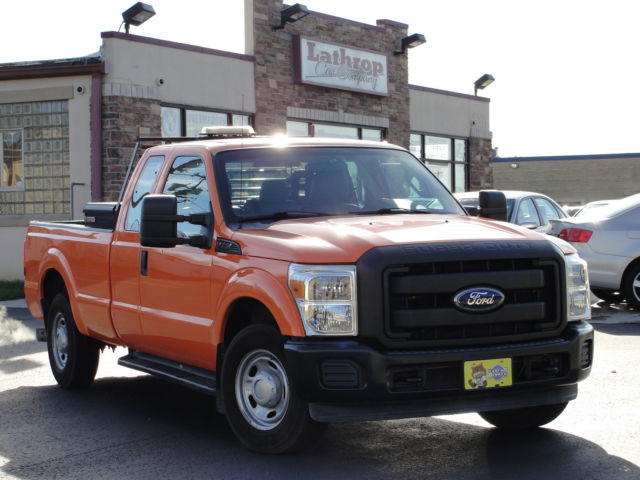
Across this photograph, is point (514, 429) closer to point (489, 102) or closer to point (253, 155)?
point (253, 155)

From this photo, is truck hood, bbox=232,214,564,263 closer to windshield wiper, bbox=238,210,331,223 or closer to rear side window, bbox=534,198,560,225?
windshield wiper, bbox=238,210,331,223

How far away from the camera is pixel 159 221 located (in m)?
6.36

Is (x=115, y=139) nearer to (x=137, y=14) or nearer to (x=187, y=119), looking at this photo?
(x=187, y=119)

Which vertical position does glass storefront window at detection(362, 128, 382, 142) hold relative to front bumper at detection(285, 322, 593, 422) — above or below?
above

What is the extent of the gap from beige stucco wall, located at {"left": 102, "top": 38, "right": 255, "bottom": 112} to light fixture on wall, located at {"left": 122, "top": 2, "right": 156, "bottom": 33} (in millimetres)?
382

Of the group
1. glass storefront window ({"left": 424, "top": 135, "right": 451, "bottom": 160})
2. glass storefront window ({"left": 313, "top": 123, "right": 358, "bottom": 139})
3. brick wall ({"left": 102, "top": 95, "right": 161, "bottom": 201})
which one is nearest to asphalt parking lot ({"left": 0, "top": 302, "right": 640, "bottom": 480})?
brick wall ({"left": 102, "top": 95, "right": 161, "bottom": 201})

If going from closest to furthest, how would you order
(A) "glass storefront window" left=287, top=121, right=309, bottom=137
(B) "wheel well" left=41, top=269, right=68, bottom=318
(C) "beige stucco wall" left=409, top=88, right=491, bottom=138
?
(B) "wheel well" left=41, top=269, right=68, bottom=318, (A) "glass storefront window" left=287, top=121, right=309, bottom=137, (C) "beige stucco wall" left=409, top=88, right=491, bottom=138

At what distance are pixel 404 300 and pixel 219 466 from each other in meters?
1.49

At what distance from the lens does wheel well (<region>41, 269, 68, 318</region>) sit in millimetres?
9032

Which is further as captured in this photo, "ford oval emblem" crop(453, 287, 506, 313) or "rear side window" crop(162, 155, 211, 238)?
"rear side window" crop(162, 155, 211, 238)

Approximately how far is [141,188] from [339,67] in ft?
55.8

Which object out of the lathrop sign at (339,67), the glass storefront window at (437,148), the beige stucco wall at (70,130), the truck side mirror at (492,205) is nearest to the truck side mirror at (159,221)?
the truck side mirror at (492,205)

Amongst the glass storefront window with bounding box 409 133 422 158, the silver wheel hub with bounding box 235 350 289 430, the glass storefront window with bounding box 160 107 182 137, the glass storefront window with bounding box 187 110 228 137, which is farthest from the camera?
the glass storefront window with bounding box 409 133 422 158

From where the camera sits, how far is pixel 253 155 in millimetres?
6922
